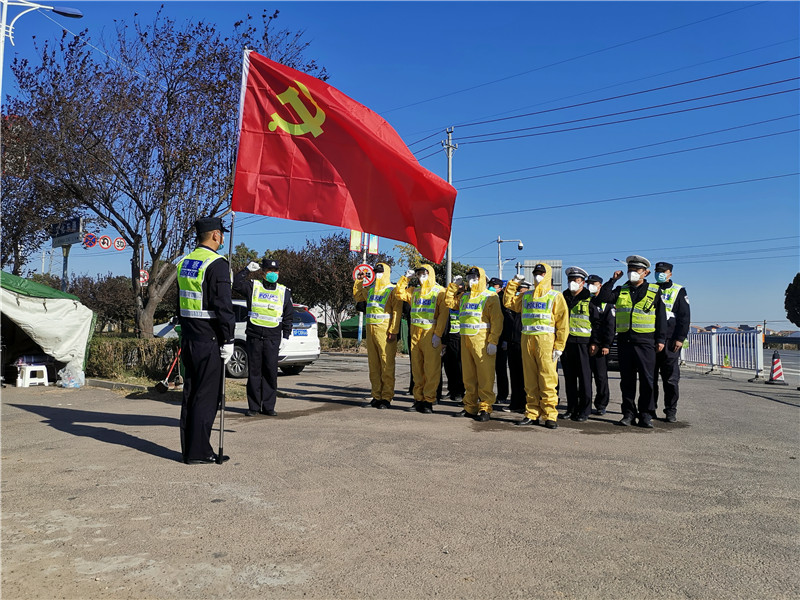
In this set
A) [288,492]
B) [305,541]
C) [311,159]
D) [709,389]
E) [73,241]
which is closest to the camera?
[305,541]

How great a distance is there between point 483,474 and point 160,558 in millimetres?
2847

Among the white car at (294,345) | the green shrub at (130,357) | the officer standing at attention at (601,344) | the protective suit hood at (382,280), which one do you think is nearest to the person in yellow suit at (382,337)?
the protective suit hood at (382,280)

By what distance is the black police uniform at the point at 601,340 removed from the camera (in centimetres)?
922

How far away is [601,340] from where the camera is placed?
30.6ft

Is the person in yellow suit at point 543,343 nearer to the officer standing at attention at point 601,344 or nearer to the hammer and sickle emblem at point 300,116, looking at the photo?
the officer standing at attention at point 601,344

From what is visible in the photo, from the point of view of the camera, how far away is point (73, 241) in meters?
14.3

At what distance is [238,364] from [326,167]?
23.7ft

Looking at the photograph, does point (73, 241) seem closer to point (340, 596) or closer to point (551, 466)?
point (551, 466)

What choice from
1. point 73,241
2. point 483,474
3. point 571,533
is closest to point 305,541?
point 571,533

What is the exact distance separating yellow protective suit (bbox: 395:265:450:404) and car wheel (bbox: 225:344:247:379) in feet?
16.6

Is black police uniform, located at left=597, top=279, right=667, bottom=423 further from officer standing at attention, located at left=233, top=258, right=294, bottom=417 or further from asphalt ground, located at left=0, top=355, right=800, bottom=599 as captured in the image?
officer standing at attention, located at left=233, top=258, right=294, bottom=417

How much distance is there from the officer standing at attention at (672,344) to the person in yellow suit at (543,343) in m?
1.51

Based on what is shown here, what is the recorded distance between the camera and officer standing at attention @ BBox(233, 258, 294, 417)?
9039 mm

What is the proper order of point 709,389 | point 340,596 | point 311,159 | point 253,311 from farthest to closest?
point 709,389, point 253,311, point 311,159, point 340,596
